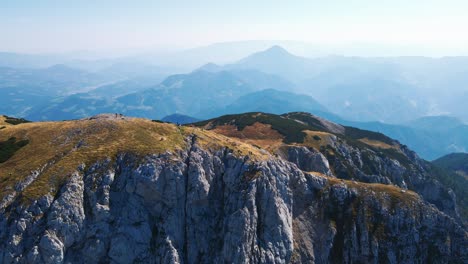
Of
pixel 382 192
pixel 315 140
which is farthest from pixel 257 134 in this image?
pixel 382 192

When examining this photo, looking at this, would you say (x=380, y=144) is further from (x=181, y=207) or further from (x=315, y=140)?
(x=181, y=207)

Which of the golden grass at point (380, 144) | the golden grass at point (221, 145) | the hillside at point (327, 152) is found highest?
the golden grass at point (221, 145)

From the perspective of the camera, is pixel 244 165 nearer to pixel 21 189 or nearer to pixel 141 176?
pixel 141 176

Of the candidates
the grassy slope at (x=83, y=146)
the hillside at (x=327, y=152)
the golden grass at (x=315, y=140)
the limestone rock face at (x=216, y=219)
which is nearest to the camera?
the limestone rock face at (x=216, y=219)

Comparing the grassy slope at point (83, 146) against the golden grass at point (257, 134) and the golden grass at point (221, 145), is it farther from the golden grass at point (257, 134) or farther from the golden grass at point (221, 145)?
the golden grass at point (257, 134)

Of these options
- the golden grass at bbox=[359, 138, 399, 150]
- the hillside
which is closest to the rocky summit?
the hillside

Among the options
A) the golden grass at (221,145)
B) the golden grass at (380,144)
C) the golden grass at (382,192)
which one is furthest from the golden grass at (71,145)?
the golden grass at (380,144)

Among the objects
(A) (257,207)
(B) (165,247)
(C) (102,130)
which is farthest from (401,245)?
(C) (102,130)
